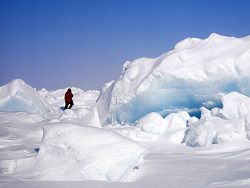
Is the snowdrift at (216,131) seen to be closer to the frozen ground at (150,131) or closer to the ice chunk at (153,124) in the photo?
the frozen ground at (150,131)

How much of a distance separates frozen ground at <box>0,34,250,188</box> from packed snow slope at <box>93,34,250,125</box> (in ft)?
0.12

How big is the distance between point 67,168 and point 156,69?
24.7 ft

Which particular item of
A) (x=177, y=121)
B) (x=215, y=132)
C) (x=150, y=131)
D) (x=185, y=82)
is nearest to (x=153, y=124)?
(x=150, y=131)

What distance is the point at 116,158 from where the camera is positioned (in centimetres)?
608

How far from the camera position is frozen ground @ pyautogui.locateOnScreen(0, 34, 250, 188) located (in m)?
5.95

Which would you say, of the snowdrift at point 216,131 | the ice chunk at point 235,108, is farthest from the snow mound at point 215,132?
the ice chunk at point 235,108

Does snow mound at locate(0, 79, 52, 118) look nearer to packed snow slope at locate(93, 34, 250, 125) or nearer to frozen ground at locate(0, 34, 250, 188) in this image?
frozen ground at locate(0, 34, 250, 188)

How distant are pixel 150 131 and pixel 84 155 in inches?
201

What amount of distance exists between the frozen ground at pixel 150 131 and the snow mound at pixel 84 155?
0.02 m

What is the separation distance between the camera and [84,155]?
610 cm

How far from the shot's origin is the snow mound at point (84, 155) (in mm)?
5918

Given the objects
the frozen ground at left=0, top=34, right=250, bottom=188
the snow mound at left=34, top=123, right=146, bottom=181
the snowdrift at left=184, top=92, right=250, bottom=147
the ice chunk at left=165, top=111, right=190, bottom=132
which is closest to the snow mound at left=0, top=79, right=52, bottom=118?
the frozen ground at left=0, top=34, right=250, bottom=188

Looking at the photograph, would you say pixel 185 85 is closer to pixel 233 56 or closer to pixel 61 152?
pixel 233 56

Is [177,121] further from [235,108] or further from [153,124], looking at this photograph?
[235,108]
